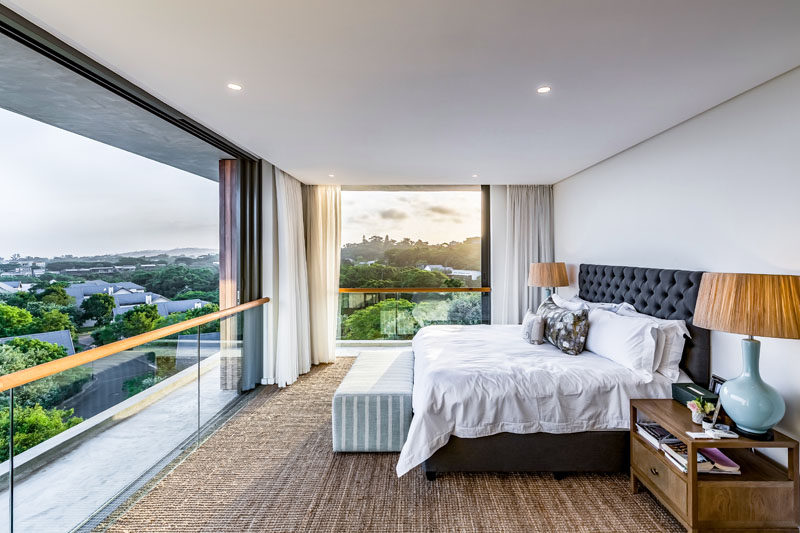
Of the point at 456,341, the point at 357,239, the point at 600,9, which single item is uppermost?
the point at 600,9

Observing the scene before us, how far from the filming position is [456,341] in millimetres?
3379

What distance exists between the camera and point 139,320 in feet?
9.63

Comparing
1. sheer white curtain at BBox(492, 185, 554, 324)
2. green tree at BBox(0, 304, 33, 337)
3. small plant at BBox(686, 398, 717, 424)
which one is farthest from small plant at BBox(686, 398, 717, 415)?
green tree at BBox(0, 304, 33, 337)

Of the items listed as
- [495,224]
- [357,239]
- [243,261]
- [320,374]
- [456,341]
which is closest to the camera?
[456,341]

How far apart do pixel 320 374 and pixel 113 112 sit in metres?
3.33

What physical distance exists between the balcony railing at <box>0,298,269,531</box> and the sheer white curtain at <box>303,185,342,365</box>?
1872 millimetres

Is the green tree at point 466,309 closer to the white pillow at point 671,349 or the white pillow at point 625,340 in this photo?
the white pillow at point 625,340

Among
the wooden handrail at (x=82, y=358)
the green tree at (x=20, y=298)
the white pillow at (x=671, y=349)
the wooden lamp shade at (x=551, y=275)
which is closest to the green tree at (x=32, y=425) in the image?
the wooden handrail at (x=82, y=358)

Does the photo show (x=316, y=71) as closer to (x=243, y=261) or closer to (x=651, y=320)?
(x=243, y=261)

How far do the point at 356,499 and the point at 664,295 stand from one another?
274 cm

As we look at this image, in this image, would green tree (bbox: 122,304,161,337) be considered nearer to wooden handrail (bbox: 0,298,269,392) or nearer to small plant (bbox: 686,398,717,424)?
wooden handrail (bbox: 0,298,269,392)

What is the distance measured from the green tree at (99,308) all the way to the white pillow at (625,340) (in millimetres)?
3742

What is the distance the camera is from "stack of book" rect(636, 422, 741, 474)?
1.82m

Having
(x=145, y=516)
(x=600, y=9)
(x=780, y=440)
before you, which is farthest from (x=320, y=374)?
(x=600, y=9)
